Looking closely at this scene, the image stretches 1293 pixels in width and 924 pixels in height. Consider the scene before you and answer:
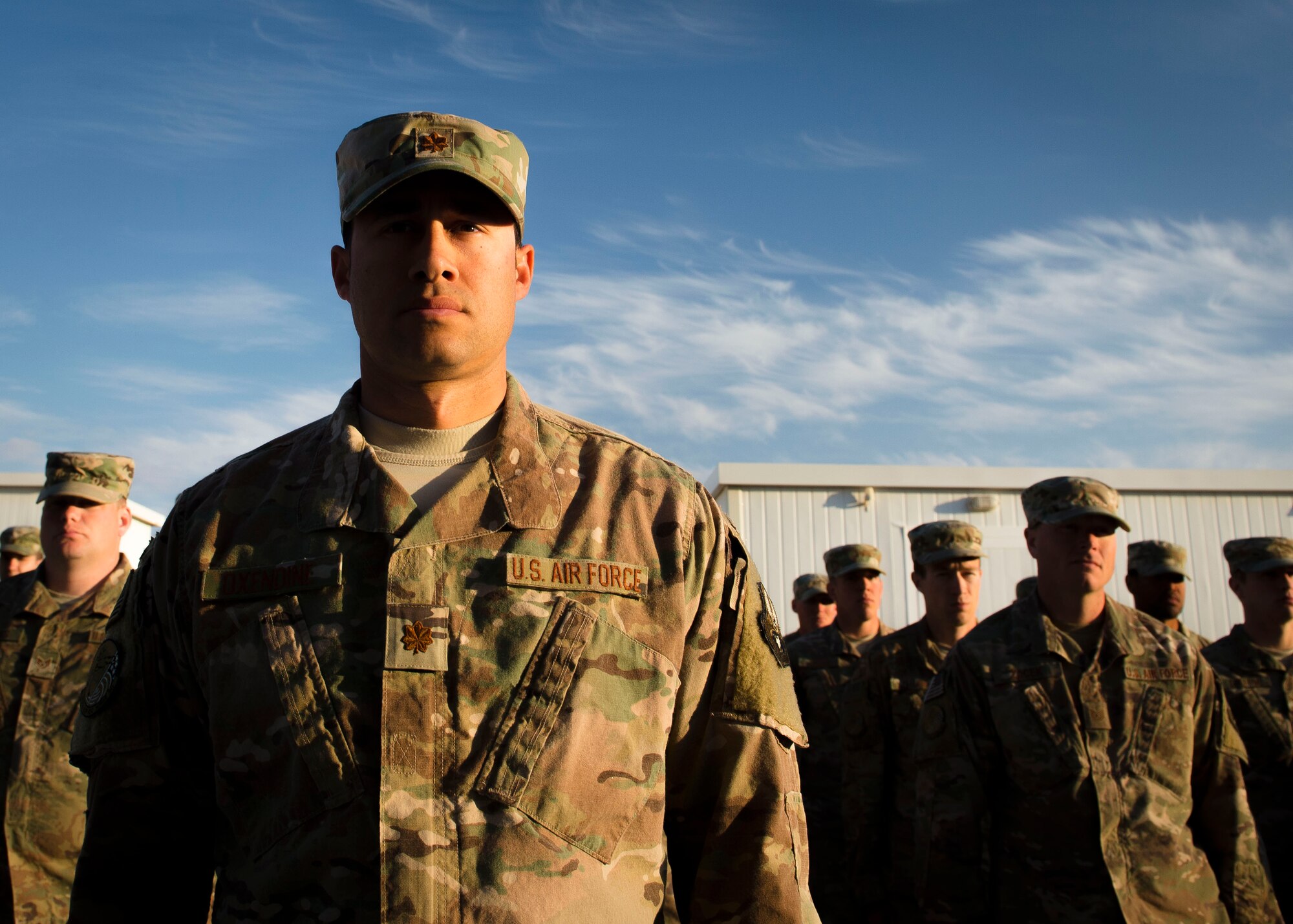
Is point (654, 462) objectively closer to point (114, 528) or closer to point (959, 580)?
point (114, 528)

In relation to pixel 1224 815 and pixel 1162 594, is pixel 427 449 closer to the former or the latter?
pixel 1224 815

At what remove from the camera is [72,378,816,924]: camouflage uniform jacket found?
1904 millimetres

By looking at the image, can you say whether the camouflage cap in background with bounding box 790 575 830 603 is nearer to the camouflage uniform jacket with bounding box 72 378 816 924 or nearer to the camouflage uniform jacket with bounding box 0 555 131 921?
the camouflage uniform jacket with bounding box 0 555 131 921

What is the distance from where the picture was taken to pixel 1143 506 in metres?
15.8

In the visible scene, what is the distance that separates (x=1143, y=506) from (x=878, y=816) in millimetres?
10825

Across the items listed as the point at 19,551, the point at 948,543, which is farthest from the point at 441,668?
the point at 19,551

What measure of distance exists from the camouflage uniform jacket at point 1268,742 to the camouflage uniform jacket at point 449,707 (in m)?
5.64

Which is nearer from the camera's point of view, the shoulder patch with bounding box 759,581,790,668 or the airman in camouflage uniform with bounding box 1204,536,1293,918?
the shoulder patch with bounding box 759,581,790,668

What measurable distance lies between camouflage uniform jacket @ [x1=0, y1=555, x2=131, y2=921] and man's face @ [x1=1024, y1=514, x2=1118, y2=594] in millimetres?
4869

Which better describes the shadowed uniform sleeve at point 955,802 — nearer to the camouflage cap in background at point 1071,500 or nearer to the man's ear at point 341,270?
the camouflage cap in background at point 1071,500

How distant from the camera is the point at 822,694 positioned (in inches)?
337

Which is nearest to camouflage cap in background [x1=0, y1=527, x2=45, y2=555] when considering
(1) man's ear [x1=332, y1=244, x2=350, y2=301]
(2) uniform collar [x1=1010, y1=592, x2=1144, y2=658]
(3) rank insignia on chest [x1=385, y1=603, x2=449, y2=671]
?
(2) uniform collar [x1=1010, y1=592, x2=1144, y2=658]

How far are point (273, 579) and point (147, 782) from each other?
0.49m

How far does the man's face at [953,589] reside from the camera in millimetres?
7320
